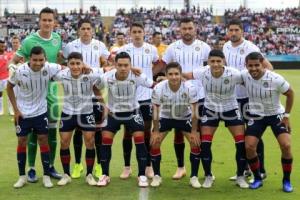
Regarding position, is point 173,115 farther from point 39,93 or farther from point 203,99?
point 39,93

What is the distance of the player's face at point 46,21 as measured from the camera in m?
7.36

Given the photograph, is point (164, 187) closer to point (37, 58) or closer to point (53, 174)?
point (53, 174)

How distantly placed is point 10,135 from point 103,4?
1557 inches

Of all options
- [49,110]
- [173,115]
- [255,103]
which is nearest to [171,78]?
[173,115]

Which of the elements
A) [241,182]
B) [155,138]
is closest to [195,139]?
[155,138]

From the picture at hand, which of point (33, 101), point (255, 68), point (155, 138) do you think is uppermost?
point (255, 68)

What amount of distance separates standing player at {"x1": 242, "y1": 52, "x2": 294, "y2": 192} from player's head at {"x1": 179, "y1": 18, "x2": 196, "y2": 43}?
1041mm

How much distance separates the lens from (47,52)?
7.46 meters

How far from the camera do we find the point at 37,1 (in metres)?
50.3

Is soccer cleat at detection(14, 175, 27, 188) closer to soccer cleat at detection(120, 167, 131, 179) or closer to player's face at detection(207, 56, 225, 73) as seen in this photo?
soccer cleat at detection(120, 167, 131, 179)

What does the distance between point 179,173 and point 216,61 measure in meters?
1.80

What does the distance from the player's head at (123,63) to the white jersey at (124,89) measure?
12 centimetres

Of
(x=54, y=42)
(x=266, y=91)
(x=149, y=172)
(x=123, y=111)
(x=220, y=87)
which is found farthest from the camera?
(x=149, y=172)

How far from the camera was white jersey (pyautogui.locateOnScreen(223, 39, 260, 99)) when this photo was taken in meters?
7.39
